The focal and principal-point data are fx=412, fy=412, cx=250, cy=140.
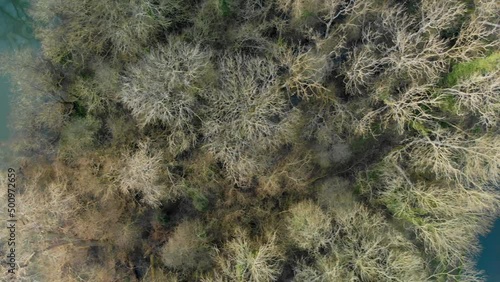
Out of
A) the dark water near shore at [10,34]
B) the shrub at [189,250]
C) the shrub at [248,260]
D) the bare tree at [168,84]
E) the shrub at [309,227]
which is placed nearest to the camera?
the bare tree at [168,84]

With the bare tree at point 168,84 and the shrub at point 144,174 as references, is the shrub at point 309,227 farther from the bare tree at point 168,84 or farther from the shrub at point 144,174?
the bare tree at point 168,84

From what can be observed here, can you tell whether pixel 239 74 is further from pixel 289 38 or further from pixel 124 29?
pixel 124 29

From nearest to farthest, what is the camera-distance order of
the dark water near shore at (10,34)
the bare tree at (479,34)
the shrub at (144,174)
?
the bare tree at (479,34) → the shrub at (144,174) → the dark water near shore at (10,34)

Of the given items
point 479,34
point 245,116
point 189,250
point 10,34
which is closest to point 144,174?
point 189,250

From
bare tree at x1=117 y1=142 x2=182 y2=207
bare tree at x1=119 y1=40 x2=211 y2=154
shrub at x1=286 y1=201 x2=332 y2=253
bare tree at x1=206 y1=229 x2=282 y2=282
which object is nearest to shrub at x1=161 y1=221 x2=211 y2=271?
bare tree at x1=206 y1=229 x2=282 y2=282

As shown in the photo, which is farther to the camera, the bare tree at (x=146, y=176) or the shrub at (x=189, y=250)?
the shrub at (x=189, y=250)

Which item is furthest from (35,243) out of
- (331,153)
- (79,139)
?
(331,153)

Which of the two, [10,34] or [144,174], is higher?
[10,34]

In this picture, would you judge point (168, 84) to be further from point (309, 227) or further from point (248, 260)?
point (309, 227)

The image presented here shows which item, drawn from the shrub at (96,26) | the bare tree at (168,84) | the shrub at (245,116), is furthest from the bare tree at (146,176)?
the shrub at (96,26)

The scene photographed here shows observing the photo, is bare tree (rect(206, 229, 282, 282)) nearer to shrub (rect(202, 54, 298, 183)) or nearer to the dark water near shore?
shrub (rect(202, 54, 298, 183))
